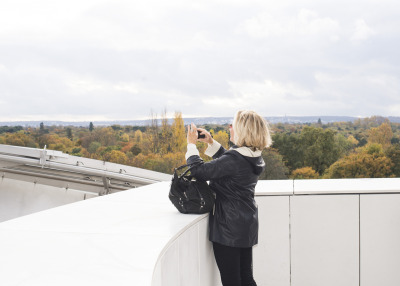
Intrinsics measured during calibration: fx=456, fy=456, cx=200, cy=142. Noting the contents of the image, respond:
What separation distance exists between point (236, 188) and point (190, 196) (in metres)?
0.22

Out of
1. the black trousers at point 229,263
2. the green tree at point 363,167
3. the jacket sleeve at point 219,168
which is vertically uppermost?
the jacket sleeve at point 219,168

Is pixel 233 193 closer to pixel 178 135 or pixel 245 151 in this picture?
pixel 245 151

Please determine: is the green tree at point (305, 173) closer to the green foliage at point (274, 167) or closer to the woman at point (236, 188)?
the green foliage at point (274, 167)

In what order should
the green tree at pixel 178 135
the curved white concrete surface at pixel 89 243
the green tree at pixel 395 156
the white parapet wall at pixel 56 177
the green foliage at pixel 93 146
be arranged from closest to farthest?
the curved white concrete surface at pixel 89 243 < the white parapet wall at pixel 56 177 < the green tree at pixel 395 156 < the green foliage at pixel 93 146 < the green tree at pixel 178 135

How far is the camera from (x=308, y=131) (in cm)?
5400

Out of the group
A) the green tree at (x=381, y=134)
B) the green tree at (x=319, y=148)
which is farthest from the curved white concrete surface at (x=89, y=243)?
the green tree at (x=381, y=134)

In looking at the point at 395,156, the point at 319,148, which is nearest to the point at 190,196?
the point at 395,156

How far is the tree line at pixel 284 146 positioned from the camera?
46000 mm

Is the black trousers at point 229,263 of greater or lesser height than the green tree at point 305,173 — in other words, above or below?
above

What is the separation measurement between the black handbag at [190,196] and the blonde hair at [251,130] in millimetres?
260

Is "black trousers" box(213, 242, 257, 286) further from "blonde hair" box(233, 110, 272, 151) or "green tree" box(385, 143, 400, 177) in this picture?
"green tree" box(385, 143, 400, 177)

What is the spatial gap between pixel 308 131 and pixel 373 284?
172ft

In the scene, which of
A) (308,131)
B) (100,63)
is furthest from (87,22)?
(308,131)

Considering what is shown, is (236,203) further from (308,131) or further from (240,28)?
(240,28)
